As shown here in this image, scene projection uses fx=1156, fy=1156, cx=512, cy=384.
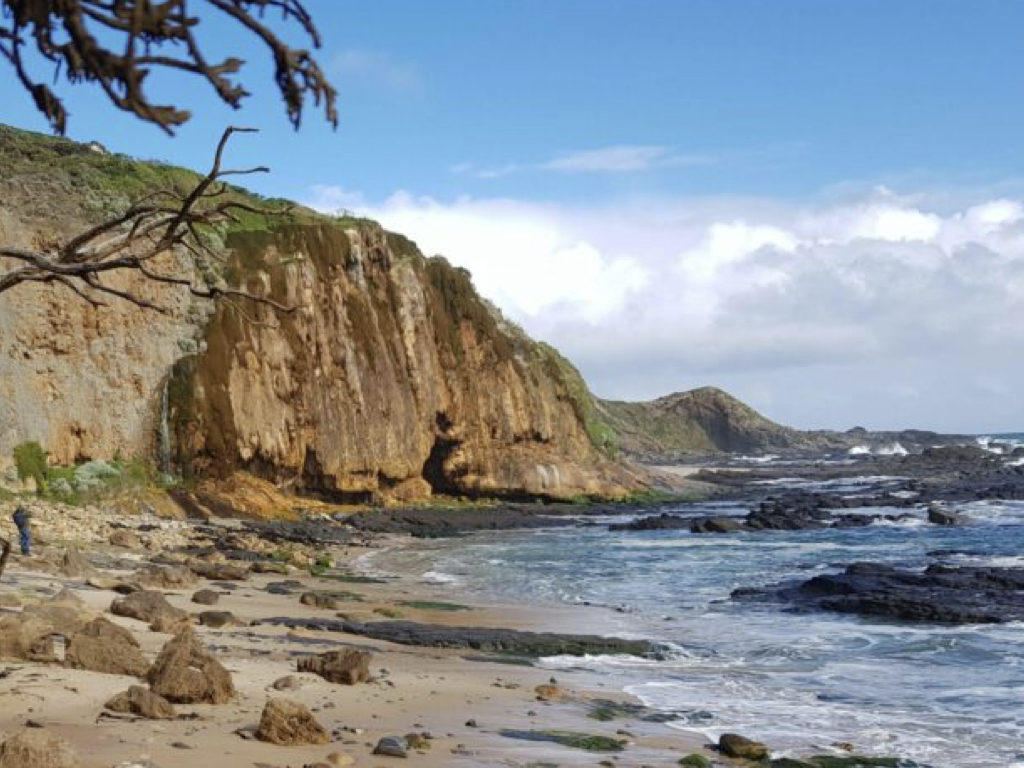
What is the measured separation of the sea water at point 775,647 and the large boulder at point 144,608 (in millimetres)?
5180

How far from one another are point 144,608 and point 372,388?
1287 inches

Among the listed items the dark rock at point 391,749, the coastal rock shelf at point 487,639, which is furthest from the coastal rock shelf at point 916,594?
the dark rock at point 391,749

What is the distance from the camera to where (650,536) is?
41.3m

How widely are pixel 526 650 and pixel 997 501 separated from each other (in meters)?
48.1

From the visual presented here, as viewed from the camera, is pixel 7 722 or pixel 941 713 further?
pixel 941 713

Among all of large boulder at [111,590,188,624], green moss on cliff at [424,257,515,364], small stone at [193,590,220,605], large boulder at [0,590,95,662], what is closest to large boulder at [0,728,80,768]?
large boulder at [0,590,95,662]

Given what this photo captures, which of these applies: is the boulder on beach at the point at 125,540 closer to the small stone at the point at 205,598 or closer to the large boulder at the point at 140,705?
the small stone at the point at 205,598

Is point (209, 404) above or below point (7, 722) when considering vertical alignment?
above

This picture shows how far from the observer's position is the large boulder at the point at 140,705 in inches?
352

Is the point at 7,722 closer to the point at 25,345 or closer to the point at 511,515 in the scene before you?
the point at 25,345

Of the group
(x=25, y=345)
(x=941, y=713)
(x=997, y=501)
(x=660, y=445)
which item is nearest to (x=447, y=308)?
(x=25, y=345)

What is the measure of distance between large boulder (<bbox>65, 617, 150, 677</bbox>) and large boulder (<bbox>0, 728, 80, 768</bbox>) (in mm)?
3412

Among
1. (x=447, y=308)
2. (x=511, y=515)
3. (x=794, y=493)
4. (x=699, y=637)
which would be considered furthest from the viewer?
(x=794, y=493)

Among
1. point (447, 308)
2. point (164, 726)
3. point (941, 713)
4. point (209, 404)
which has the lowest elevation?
point (941, 713)
